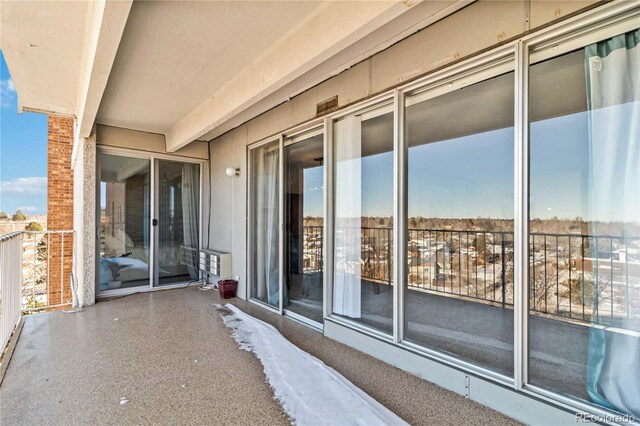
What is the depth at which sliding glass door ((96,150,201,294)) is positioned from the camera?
15.9 feet

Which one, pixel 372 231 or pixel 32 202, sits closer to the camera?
pixel 372 231

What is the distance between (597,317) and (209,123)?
13.0 ft

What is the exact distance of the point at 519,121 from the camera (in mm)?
1862

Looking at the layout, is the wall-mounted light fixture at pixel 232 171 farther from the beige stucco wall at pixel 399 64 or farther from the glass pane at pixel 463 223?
the glass pane at pixel 463 223

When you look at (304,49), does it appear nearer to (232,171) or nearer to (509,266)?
(509,266)

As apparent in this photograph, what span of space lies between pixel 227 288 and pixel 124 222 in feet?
6.74

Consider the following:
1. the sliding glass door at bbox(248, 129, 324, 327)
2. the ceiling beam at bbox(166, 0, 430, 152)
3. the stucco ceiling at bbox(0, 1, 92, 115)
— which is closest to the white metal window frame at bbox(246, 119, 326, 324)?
the sliding glass door at bbox(248, 129, 324, 327)

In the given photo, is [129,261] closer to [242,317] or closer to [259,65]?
[242,317]

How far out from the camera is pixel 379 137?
2.85 m

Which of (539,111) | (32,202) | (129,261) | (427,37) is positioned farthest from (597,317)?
(32,202)

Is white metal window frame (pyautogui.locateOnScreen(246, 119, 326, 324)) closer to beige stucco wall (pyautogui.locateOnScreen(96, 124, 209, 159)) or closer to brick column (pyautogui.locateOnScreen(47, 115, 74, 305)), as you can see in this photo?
beige stucco wall (pyautogui.locateOnScreen(96, 124, 209, 159))

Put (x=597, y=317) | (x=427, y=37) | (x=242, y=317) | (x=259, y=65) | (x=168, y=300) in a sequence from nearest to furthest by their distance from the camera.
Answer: (x=597, y=317), (x=427, y=37), (x=259, y=65), (x=242, y=317), (x=168, y=300)

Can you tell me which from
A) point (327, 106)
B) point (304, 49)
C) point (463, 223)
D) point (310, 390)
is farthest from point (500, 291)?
point (304, 49)

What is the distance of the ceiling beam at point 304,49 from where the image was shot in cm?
184
